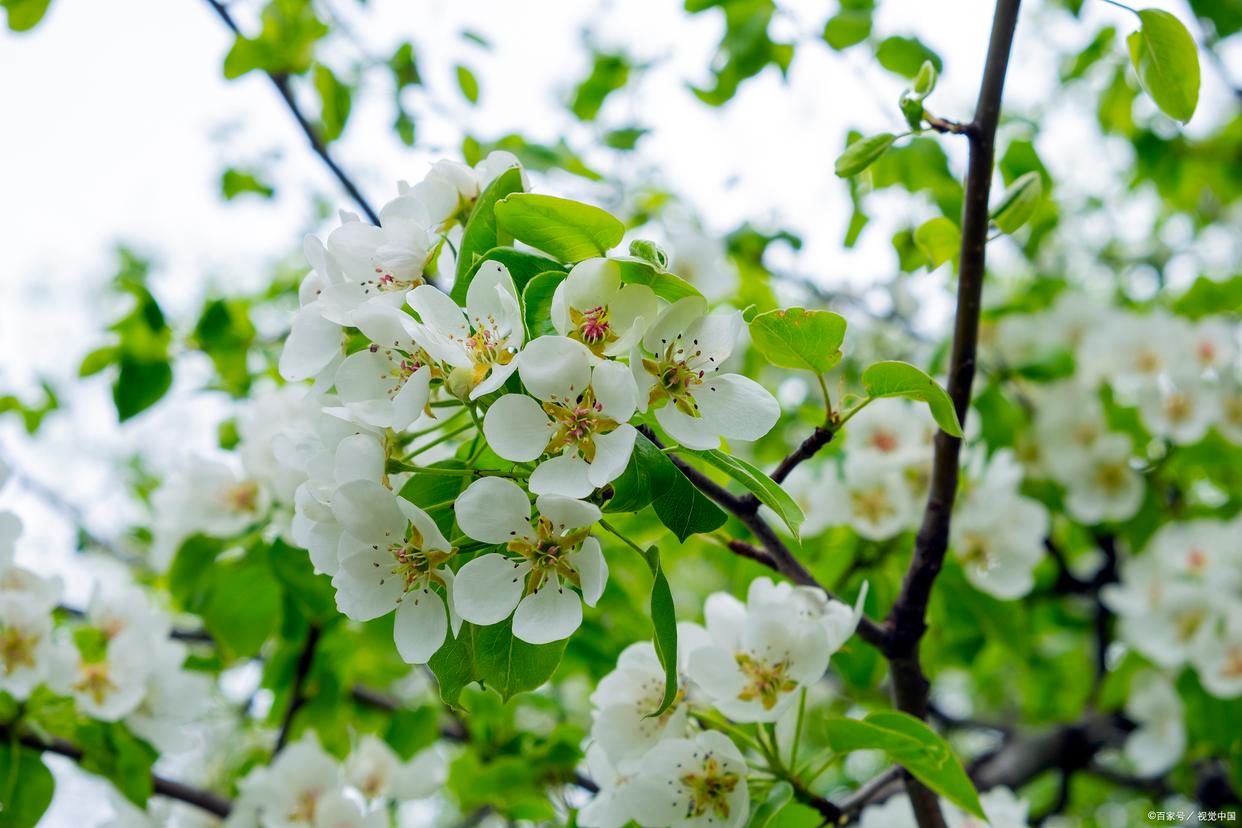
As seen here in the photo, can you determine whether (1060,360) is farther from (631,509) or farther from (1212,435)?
(631,509)

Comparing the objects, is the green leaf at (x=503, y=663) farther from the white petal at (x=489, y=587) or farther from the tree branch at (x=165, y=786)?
the tree branch at (x=165, y=786)

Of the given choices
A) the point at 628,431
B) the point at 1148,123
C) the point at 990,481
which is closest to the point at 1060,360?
the point at 990,481

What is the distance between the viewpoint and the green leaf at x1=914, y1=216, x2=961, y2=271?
59.1 inches

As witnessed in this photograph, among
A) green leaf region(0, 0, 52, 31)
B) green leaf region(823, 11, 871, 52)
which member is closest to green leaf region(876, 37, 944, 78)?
green leaf region(823, 11, 871, 52)

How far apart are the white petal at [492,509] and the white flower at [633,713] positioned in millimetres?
467

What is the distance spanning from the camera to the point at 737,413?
110cm

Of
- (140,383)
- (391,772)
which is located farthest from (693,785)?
(140,383)

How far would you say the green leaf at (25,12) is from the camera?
2.10m

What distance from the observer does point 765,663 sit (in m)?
1.37

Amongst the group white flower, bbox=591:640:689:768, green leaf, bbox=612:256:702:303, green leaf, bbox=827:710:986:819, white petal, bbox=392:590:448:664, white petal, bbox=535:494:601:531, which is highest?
green leaf, bbox=612:256:702:303

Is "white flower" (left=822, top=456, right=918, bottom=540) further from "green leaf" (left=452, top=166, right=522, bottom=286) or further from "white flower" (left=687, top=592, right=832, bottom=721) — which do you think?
"green leaf" (left=452, top=166, right=522, bottom=286)

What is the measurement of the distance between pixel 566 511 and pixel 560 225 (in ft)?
1.02

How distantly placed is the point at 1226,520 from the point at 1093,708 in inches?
28.8

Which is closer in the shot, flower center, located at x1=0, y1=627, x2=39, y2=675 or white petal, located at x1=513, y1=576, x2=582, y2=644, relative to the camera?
white petal, located at x1=513, y1=576, x2=582, y2=644
